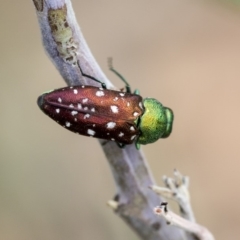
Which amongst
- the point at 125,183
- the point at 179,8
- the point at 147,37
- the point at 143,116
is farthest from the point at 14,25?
the point at 125,183

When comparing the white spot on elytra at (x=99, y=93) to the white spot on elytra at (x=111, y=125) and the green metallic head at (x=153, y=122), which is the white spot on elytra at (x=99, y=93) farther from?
the green metallic head at (x=153, y=122)

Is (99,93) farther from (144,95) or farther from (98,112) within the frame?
(144,95)

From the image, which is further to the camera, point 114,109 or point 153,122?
point 153,122

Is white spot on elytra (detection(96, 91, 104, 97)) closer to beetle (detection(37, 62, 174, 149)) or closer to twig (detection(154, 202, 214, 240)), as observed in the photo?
beetle (detection(37, 62, 174, 149))

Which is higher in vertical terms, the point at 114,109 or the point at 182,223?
the point at 114,109

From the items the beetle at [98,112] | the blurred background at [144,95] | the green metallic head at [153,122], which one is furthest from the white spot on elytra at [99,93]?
the blurred background at [144,95]

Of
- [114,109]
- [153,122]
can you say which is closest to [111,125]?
[114,109]

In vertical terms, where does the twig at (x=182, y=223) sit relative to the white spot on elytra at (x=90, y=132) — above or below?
below
